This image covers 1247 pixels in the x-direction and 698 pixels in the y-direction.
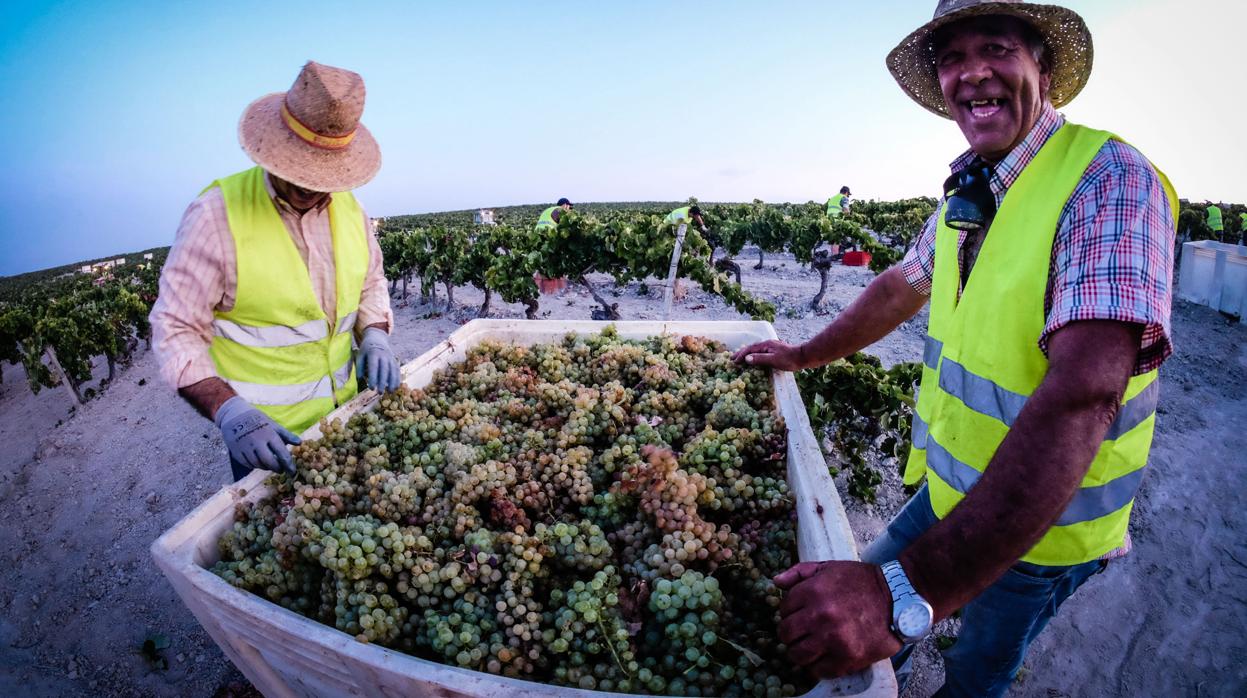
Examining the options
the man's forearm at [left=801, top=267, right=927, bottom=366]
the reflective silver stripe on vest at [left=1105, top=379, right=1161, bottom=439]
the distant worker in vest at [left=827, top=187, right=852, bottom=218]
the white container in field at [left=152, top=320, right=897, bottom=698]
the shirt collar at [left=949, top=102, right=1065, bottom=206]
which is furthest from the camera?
the distant worker in vest at [left=827, top=187, right=852, bottom=218]

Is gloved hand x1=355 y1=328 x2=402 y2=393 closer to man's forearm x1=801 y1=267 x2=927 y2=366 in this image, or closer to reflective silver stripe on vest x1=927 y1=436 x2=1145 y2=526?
man's forearm x1=801 y1=267 x2=927 y2=366

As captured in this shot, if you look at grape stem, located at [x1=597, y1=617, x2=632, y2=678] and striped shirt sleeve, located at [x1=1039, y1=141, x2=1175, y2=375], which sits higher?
striped shirt sleeve, located at [x1=1039, y1=141, x2=1175, y2=375]

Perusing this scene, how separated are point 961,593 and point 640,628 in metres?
0.79

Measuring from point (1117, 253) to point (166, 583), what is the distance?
682 centimetres

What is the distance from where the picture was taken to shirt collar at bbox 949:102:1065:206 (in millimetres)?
1723

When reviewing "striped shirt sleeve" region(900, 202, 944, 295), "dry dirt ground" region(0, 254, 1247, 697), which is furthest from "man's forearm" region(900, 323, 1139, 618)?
"dry dirt ground" region(0, 254, 1247, 697)

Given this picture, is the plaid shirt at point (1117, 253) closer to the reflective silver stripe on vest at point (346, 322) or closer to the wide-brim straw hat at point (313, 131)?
the wide-brim straw hat at point (313, 131)

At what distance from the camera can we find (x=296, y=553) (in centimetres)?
169

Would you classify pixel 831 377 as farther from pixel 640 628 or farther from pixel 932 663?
pixel 640 628

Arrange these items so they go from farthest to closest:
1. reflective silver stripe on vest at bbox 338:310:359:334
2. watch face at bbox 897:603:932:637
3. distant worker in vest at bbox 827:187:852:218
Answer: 1. distant worker in vest at bbox 827:187:852:218
2. reflective silver stripe on vest at bbox 338:310:359:334
3. watch face at bbox 897:603:932:637

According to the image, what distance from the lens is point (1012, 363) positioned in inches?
61.9

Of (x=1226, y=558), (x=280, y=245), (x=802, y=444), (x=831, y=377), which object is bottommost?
(x=1226, y=558)

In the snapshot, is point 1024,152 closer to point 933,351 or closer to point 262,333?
point 933,351

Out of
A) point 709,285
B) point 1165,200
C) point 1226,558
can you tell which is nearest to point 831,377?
point 1165,200
